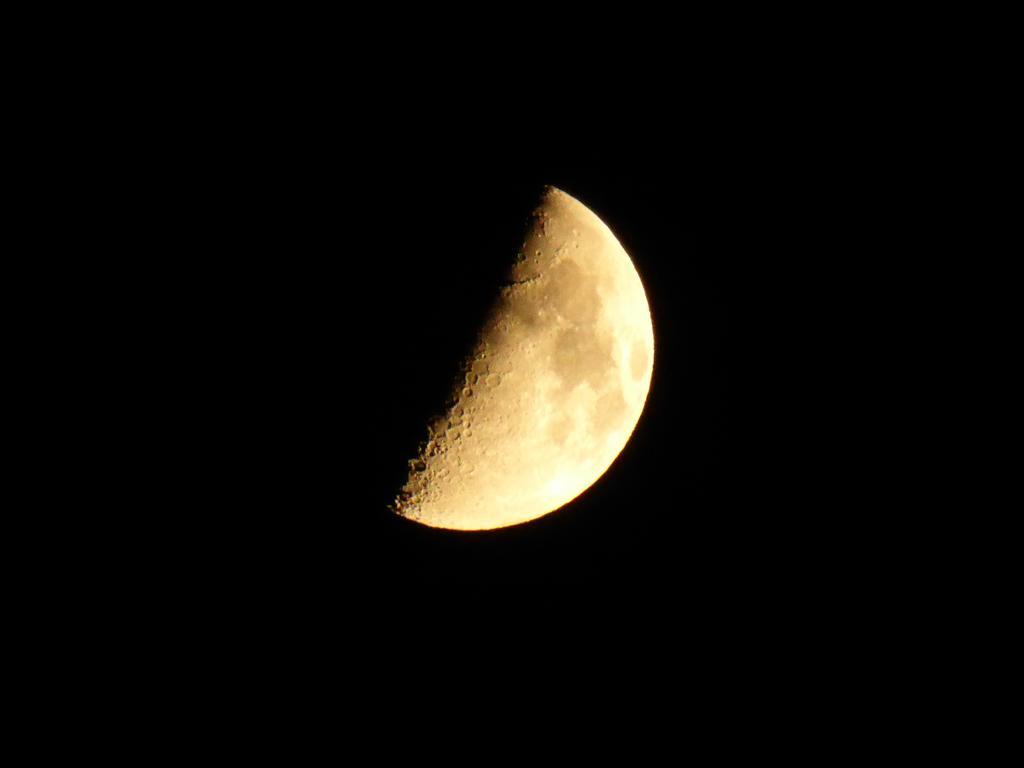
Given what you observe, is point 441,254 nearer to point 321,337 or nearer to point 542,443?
point 321,337

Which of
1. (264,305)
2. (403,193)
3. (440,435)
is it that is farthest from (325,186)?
(440,435)

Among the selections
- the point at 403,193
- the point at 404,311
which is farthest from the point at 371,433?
the point at 403,193

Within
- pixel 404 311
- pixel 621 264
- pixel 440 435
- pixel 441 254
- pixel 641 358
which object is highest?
pixel 621 264

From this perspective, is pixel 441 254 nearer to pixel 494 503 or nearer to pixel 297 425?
pixel 297 425

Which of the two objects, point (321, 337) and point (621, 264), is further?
point (621, 264)

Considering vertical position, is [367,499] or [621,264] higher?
[621,264]

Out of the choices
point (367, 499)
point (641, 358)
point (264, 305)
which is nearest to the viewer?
point (264, 305)

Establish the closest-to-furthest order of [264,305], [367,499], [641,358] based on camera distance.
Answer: [264,305], [367,499], [641,358]
